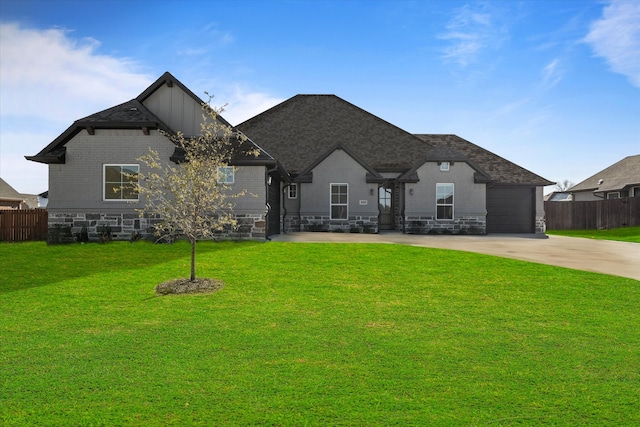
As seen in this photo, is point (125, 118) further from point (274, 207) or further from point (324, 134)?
point (324, 134)

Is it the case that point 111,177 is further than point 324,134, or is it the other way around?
point 324,134

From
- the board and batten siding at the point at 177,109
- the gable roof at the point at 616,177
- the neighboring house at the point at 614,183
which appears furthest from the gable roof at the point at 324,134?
the gable roof at the point at 616,177

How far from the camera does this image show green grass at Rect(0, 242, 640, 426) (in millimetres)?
4148

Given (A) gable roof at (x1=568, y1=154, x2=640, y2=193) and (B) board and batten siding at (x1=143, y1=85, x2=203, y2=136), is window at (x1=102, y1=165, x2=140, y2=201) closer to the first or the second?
(B) board and batten siding at (x1=143, y1=85, x2=203, y2=136)

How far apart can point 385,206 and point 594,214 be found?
709 inches

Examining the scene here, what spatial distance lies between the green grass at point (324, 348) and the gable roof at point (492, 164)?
15748 mm

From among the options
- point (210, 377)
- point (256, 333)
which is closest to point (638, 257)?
point (256, 333)

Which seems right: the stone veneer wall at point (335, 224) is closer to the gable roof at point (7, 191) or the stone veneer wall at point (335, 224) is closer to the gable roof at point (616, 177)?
the gable roof at point (616, 177)

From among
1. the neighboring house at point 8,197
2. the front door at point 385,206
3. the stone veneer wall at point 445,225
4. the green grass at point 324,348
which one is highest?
the neighboring house at point 8,197

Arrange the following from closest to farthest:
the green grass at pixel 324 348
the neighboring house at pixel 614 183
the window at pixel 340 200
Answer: the green grass at pixel 324 348
the window at pixel 340 200
the neighboring house at pixel 614 183

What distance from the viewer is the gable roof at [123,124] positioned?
54.6ft

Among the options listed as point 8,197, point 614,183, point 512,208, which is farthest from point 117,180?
point 614,183

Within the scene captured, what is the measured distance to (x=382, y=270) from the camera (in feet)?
36.4

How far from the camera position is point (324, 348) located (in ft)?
19.0
